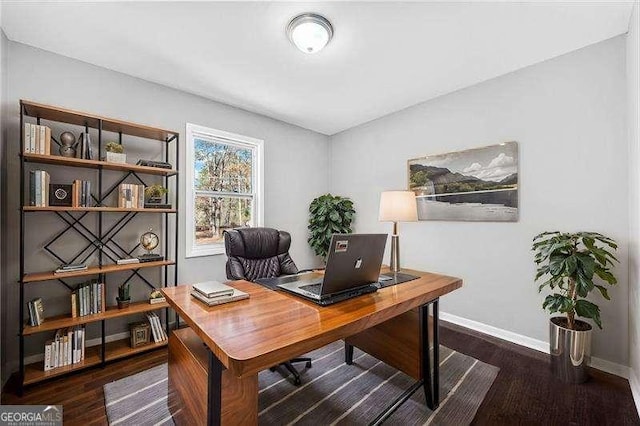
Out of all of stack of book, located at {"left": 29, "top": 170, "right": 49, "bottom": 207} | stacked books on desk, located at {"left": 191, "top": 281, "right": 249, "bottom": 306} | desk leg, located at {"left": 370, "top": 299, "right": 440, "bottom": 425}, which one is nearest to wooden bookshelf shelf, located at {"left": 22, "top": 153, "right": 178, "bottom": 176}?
stack of book, located at {"left": 29, "top": 170, "right": 49, "bottom": 207}

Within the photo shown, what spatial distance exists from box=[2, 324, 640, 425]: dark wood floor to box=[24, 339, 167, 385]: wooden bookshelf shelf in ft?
0.18

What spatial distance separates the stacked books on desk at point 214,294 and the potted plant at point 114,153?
1650 millimetres

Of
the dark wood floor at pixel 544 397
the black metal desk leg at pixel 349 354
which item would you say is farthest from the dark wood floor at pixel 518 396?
the black metal desk leg at pixel 349 354

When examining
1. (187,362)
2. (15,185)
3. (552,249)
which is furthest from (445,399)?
(15,185)

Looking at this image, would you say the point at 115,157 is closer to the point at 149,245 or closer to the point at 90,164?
the point at 90,164

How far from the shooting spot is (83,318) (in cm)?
213

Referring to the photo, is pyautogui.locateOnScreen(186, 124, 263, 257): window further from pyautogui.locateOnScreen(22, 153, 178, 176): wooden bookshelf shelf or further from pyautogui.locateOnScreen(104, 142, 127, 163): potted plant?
pyautogui.locateOnScreen(104, 142, 127, 163): potted plant

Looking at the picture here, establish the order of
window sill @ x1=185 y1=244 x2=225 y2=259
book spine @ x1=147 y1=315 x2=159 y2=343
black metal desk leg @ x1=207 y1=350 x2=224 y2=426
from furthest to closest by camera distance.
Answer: window sill @ x1=185 y1=244 x2=225 y2=259 → book spine @ x1=147 y1=315 x2=159 y2=343 → black metal desk leg @ x1=207 y1=350 x2=224 y2=426

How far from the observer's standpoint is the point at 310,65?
2.51 m

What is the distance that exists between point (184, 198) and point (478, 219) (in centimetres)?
317

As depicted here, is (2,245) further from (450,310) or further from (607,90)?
(607,90)

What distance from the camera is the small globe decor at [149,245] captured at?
8.29 ft

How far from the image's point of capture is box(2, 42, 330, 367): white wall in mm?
2113

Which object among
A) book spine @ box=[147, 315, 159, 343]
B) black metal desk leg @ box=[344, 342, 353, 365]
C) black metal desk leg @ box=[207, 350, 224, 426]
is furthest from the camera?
book spine @ box=[147, 315, 159, 343]
